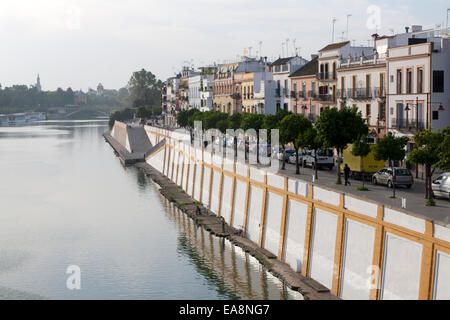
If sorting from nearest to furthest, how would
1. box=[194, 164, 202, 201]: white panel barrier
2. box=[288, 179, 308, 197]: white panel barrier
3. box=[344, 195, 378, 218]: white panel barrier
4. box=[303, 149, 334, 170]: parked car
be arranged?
box=[344, 195, 378, 218]: white panel barrier, box=[288, 179, 308, 197]: white panel barrier, box=[303, 149, 334, 170]: parked car, box=[194, 164, 202, 201]: white panel barrier

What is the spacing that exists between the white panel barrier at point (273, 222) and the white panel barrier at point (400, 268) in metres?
11.8

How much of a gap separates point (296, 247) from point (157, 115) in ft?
524

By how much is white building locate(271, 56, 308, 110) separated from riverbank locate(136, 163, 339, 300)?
20828 mm

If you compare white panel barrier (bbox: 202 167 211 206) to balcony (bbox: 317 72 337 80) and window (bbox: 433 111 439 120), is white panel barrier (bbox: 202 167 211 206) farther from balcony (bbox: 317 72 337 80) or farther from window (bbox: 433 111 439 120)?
balcony (bbox: 317 72 337 80)

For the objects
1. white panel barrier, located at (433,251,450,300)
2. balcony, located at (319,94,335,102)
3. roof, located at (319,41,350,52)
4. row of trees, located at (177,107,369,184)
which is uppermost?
roof, located at (319,41,350,52)

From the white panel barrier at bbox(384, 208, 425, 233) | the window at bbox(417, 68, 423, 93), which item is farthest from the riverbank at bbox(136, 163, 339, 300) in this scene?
the window at bbox(417, 68, 423, 93)

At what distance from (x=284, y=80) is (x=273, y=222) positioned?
50.7m

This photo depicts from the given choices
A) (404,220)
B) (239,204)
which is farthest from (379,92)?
(404,220)

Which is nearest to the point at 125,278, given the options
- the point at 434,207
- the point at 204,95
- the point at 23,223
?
the point at 434,207

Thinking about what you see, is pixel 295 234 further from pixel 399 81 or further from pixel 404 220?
pixel 399 81

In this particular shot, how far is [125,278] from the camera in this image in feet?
112

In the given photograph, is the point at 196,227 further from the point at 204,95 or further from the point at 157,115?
the point at 157,115

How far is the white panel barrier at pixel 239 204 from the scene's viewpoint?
41.5 meters

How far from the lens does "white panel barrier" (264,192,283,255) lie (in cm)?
3466
